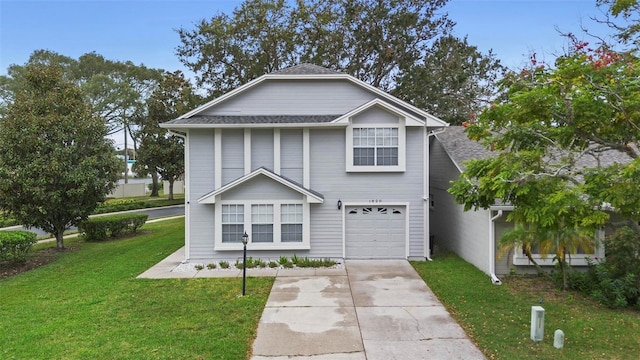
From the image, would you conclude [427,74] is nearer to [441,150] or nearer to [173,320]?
[441,150]

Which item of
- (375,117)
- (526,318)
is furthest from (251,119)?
(526,318)

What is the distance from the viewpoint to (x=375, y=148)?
39.5 feet

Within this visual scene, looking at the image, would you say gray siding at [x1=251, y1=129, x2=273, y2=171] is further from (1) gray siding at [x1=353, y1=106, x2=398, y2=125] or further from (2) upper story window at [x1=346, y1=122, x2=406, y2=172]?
(1) gray siding at [x1=353, y1=106, x2=398, y2=125]

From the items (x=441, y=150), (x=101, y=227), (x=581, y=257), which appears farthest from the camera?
(x=101, y=227)

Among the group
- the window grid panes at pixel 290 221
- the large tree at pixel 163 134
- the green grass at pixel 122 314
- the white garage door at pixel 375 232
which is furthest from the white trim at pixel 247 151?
the large tree at pixel 163 134

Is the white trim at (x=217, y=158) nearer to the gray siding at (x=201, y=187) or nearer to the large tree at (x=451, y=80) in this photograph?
the gray siding at (x=201, y=187)

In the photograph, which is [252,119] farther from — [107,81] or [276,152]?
[107,81]

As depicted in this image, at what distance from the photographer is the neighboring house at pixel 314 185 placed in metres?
11.7

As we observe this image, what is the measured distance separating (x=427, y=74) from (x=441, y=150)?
29.7 feet

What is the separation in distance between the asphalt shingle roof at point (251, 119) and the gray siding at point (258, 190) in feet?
6.27

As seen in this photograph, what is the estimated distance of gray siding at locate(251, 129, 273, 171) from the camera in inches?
475

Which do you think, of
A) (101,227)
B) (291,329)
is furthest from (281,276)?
(101,227)

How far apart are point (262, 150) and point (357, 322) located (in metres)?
6.88

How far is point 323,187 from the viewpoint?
12086 mm
